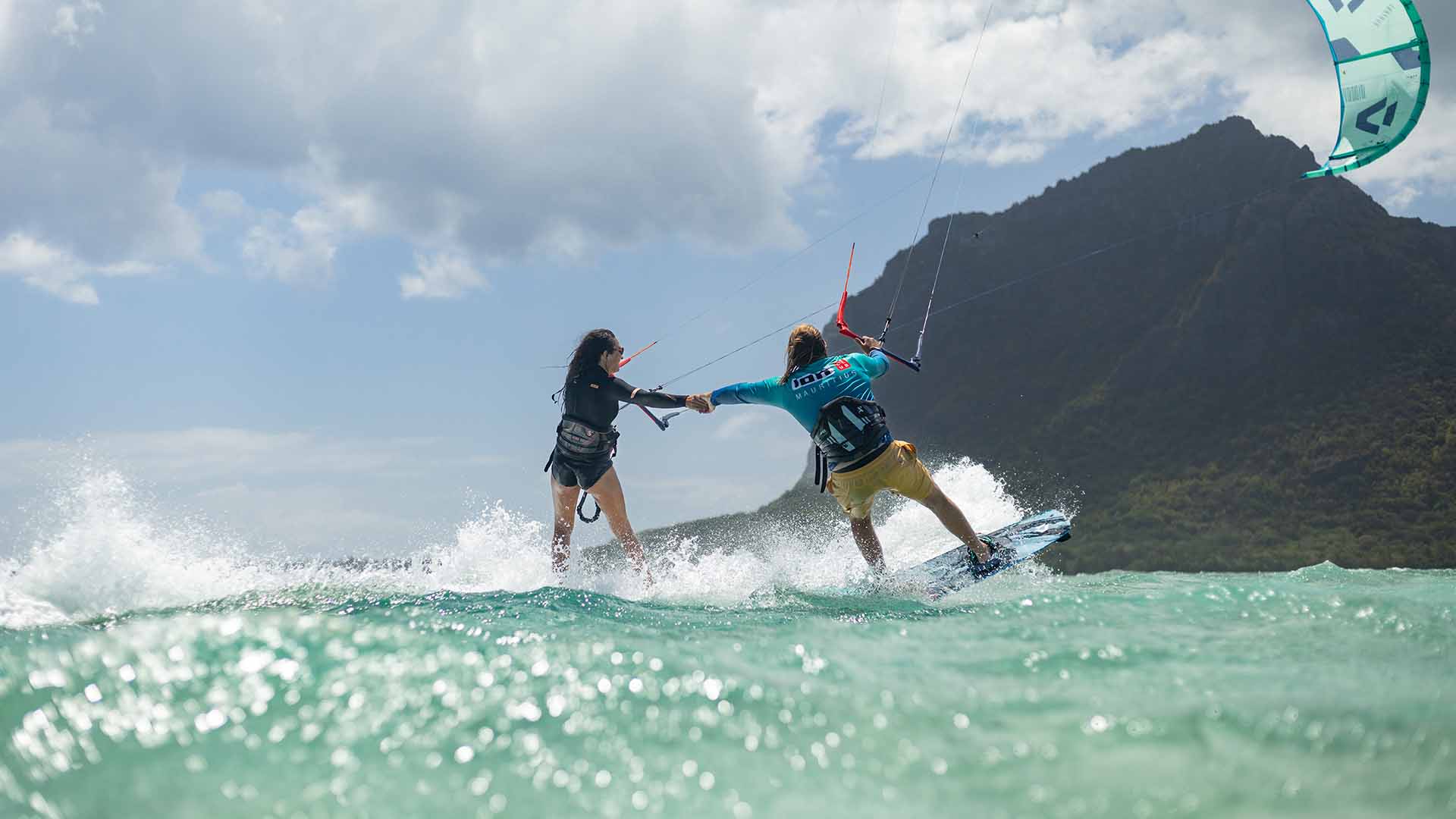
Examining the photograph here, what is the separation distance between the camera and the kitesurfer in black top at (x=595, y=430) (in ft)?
28.4

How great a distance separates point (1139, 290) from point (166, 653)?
107m

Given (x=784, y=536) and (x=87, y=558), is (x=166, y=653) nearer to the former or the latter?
(x=87, y=558)

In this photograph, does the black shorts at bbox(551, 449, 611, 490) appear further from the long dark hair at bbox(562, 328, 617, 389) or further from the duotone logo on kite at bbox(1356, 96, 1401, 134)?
the duotone logo on kite at bbox(1356, 96, 1401, 134)

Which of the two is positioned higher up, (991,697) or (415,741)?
(415,741)

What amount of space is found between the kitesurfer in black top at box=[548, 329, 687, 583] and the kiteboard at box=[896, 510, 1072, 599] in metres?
2.66

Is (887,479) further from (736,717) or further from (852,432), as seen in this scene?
(736,717)

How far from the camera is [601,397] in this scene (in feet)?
28.6

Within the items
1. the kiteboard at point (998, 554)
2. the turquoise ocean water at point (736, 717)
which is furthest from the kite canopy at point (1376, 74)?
the turquoise ocean water at point (736, 717)

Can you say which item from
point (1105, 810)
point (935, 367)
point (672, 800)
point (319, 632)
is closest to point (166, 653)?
point (319, 632)

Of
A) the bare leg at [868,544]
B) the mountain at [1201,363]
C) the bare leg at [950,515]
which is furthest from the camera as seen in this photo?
the mountain at [1201,363]

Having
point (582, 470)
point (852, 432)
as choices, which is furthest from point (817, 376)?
point (582, 470)

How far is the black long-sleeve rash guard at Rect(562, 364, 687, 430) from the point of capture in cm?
853

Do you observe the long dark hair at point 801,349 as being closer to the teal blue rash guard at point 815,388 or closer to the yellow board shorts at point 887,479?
the teal blue rash guard at point 815,388

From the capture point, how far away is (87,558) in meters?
6.24
